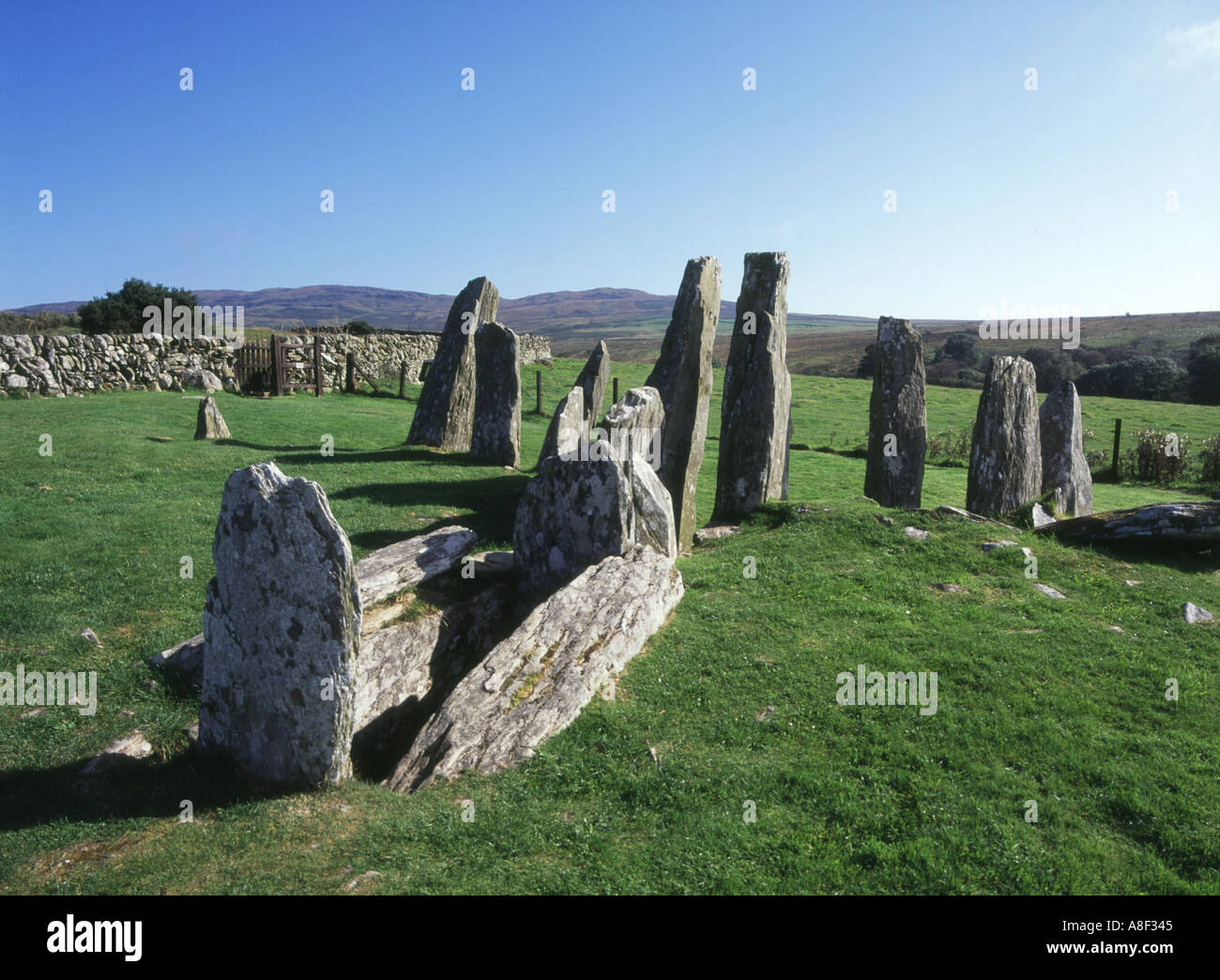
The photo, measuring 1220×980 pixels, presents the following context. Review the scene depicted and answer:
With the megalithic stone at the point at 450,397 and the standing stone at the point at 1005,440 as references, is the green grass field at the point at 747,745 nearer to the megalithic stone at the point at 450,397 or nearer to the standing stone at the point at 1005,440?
the standing stone at the point at 1005,440

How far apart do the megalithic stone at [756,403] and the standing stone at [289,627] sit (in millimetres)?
9424

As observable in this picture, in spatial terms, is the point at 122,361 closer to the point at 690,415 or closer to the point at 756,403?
the point at 690,415

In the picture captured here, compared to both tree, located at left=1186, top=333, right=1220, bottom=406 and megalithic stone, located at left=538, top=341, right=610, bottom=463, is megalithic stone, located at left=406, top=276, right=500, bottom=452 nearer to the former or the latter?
megalithic stone, located at left=538, top=341, right=610, bottom=463

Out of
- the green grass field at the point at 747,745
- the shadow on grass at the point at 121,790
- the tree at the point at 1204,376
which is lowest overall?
the shadow on grass at the point at 121,790

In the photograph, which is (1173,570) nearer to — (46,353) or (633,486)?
(633,486)

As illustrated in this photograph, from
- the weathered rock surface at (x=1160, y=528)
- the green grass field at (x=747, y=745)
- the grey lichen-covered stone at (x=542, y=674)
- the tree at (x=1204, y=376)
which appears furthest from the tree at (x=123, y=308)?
the tree at (x=1204, y=376)

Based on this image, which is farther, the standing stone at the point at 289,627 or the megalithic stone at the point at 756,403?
the megalithic stone at the point at 756,403

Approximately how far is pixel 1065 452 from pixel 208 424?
62.7 ft

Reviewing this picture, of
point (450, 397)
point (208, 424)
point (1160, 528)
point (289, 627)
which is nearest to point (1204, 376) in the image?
point (1160, 528)

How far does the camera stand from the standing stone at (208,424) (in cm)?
1888

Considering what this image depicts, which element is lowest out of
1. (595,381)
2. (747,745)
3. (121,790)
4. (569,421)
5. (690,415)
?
(121,790)

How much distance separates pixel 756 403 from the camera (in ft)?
48.5

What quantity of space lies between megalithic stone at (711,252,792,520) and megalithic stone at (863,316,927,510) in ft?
5.97
